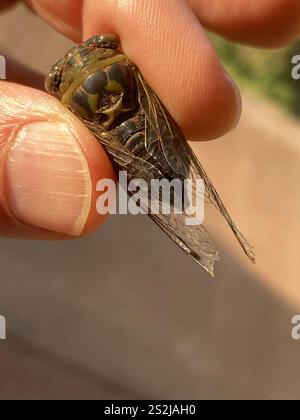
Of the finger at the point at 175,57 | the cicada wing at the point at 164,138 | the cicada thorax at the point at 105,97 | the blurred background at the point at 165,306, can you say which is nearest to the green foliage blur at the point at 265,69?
the blurred background at the point at 165,306

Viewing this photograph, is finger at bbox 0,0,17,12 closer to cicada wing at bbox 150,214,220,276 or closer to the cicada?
the cicada

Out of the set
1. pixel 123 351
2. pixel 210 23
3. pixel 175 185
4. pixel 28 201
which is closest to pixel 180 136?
pixel 175 185

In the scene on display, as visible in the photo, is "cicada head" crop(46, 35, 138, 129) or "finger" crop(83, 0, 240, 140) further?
"finger" crop(83, 0, 240, 140)

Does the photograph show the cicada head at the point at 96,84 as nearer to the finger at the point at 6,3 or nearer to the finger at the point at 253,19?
the finger at the point at 253,19

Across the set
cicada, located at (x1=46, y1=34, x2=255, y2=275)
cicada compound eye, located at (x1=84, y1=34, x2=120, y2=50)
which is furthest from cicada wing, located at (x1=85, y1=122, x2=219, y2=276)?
cicada compound eye, located at (x1=84, y1=34, x2=120, y2=50)

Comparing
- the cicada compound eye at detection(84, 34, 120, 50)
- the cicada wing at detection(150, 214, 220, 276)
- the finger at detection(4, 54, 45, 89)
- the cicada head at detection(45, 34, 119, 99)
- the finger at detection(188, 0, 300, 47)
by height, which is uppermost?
the finger at detection(4, 54, 45, 89)

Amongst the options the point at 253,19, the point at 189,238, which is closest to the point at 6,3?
the point at 253,19

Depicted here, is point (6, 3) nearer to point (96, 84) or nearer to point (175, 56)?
point (175, 56)
